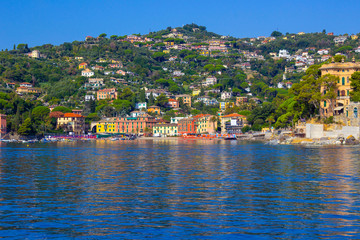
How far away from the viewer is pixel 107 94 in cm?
17550

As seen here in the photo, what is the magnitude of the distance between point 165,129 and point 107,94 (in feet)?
134

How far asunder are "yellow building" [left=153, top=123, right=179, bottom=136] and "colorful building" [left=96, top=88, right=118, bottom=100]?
121 ft

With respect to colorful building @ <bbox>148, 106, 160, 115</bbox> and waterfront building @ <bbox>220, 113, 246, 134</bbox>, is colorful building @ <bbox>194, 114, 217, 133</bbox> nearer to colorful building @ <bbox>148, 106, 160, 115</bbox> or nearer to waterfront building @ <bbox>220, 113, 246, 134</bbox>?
waterfront building @ <bbox>220, 113, 246, 134</bbox>

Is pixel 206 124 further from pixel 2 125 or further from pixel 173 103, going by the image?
pixel 2 125

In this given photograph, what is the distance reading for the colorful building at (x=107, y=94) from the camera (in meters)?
175

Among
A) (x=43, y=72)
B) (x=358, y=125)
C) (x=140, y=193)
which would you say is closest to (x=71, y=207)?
(x=140, y=193)

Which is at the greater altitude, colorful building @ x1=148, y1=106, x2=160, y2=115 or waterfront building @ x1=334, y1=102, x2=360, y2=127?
colorful building @ x1=148, y1=106, x2=160, y2=115

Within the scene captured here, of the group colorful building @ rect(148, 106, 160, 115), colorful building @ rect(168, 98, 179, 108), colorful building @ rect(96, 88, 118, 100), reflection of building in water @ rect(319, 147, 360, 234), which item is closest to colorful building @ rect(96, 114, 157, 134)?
colorful building @ rect(148, 106, 160, 115)

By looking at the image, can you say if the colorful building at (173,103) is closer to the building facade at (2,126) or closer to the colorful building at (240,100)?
the colorful building at (240,100)

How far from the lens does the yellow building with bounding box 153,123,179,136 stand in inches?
5595

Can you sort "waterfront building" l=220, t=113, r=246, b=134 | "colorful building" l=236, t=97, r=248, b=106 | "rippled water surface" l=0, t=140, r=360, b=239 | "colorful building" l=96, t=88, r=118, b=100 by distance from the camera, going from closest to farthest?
"rippled water surface" l=0, t=140, r=360, b=239
"waterfront building" l=220, t=113, r=246, b=134
"colorful building" l=236, t=97, r=248, b=106
"colorful building" l=96, t=88, r=118, b=100

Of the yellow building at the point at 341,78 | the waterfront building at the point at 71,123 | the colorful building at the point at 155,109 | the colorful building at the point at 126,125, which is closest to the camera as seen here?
the yellow building at the point at 341,78

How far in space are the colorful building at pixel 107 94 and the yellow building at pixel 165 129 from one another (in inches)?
1453

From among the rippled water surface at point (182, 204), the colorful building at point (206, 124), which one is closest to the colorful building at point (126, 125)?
the colorful building at point (206, 124)
